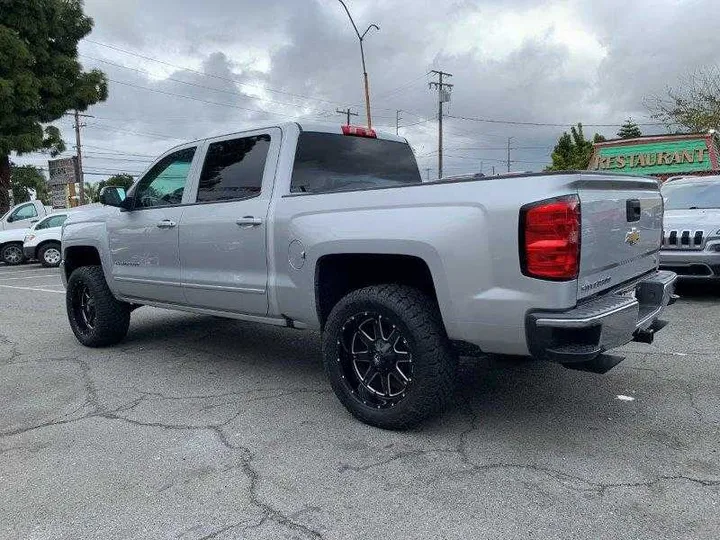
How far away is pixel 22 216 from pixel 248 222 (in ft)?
62.8

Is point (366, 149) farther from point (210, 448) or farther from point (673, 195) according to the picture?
point (673, 195)

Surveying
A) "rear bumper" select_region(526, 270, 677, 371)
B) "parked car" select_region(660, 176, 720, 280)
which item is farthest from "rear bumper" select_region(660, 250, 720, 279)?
"rear bumper" select_region(526, 270, 677, 371)

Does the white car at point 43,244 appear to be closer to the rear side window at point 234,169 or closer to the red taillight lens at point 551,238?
the rear side window at point 234,169

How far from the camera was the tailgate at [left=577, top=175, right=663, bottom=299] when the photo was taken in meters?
3.00

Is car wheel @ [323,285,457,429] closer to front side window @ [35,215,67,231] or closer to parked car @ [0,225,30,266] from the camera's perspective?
front side window @ [35,215,67,231]

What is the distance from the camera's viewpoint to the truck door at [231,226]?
4.16 metres

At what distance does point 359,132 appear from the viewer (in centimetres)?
480

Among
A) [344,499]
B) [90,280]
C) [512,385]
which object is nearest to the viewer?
[344,499]

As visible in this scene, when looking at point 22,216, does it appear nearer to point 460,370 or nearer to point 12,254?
point 12,254

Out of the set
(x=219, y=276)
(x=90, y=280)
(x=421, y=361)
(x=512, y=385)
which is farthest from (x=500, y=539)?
(x=90, y=280)

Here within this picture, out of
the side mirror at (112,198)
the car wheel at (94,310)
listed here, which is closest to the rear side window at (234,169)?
the side mirror at (112,198)

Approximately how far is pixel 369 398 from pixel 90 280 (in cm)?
347

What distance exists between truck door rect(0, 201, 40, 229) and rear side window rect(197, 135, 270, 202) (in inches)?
704

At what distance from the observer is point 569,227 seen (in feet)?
9.34
